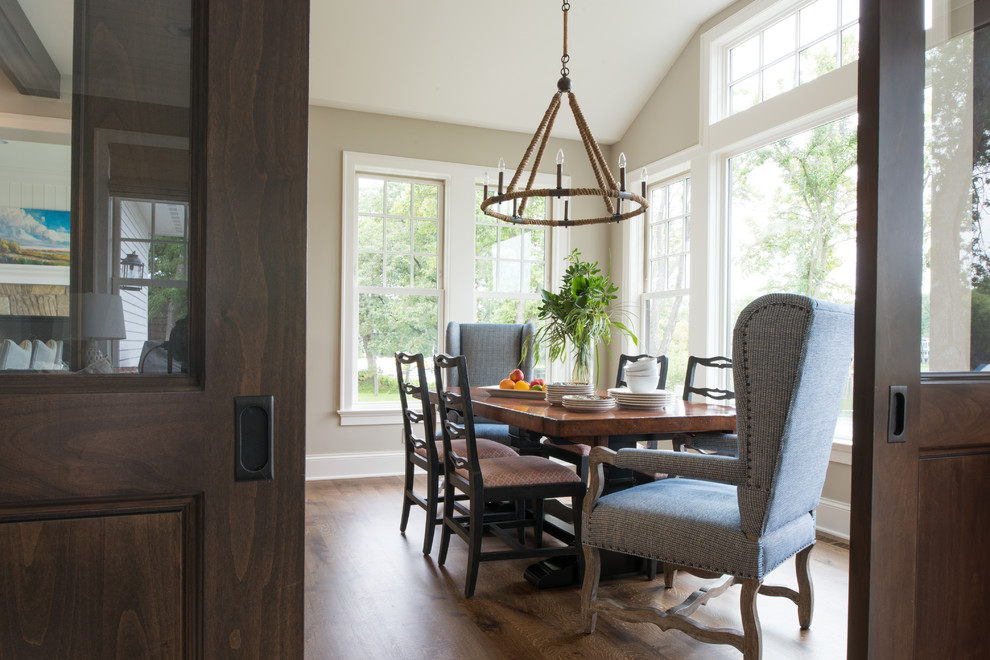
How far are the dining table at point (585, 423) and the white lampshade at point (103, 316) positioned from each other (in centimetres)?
185

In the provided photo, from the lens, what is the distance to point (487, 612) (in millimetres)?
2631

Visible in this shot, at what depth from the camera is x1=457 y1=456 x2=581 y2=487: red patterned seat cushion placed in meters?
2.79

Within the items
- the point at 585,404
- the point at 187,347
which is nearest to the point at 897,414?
the point at 187,347

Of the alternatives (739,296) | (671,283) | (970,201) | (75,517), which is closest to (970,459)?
(970,201)

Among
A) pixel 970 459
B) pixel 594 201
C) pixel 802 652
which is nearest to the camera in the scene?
pixel 970 459

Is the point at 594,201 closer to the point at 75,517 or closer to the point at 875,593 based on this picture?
the point at 875,593

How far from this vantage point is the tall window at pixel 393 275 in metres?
5.29

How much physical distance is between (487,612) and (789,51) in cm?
364

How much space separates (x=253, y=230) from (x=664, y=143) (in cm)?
477

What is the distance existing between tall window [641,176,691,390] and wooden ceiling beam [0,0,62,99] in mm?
4647

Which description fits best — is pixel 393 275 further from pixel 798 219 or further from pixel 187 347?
pixel 187 347

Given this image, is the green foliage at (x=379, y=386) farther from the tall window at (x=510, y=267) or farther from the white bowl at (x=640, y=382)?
the white bowl at (x=640, y=382)

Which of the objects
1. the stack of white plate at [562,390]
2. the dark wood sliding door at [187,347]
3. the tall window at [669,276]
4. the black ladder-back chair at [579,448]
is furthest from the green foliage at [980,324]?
the tall window at [669,276]

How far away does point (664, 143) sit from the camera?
17.0 ft
